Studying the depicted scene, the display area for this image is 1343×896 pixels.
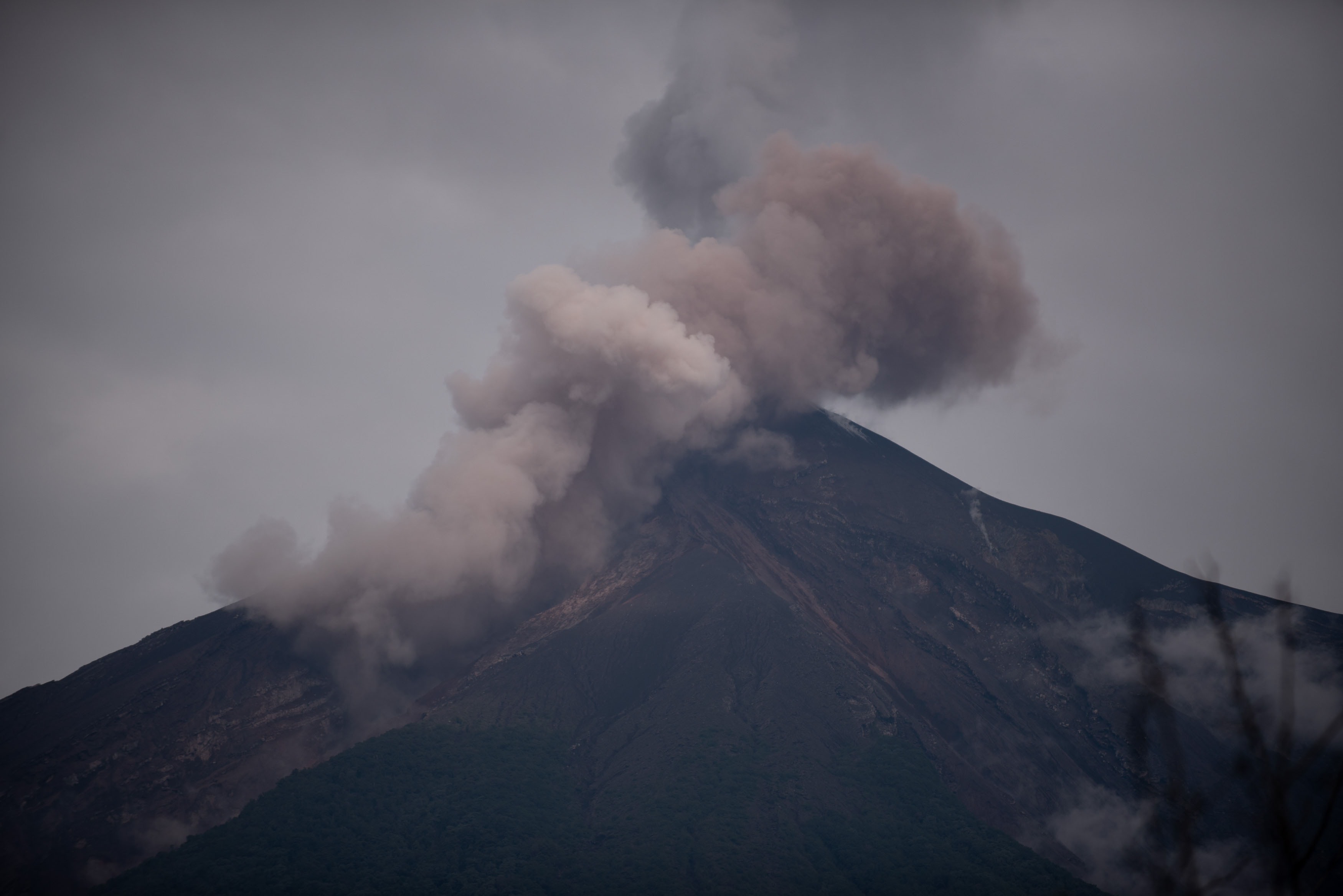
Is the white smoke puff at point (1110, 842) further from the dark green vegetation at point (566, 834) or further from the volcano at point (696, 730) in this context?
the dark green vegetation at point (566, 834)

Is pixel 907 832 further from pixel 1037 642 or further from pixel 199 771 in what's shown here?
pixel 199 771

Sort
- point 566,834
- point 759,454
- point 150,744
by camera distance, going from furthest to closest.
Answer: point 759,454 → point 150,744 → point 566,834

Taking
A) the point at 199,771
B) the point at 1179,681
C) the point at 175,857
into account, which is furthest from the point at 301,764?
the point at 1179,681

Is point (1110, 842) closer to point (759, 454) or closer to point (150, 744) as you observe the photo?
point (759, 454)

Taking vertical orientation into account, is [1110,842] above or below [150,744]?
below

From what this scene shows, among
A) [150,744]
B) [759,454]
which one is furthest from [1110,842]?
[150,744]

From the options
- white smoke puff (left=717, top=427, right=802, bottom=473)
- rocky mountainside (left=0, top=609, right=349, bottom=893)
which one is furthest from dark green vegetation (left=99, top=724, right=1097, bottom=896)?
white smoke puff (left=717, top=427, right=802, bottom=473)

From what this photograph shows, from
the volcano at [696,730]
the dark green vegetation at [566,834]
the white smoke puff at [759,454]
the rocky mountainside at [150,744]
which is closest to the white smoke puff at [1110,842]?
the volcano at [696,730]
